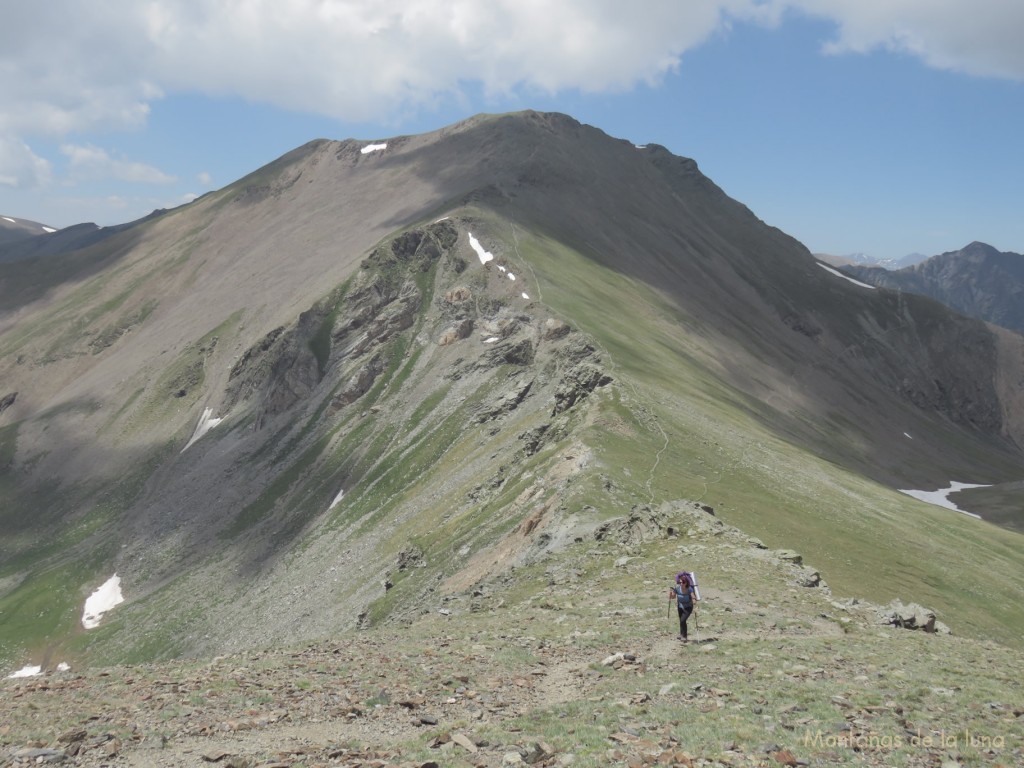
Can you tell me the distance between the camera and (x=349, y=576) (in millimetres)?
78875

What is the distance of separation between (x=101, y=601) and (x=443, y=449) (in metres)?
57.9

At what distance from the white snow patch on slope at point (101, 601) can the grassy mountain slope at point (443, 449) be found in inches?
75.5

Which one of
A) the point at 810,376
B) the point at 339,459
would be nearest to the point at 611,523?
the point at 339,459

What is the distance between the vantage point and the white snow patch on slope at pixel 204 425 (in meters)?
148

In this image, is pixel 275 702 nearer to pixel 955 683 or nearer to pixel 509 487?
pixel 955 683

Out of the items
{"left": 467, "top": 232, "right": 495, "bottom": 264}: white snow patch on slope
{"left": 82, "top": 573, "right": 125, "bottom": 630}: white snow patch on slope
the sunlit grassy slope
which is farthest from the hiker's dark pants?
{"left": 467, "top": 232, "right": 495, "bottom": 264}: white snow patch on slope

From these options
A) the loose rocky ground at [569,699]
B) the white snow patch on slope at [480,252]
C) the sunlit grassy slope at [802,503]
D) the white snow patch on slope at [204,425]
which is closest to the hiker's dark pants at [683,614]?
the loose rocky ground at [569,699]

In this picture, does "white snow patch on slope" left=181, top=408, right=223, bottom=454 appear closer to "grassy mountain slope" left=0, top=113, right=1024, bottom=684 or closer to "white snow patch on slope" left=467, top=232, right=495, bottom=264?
"grassy mountain slope" left=0, top=113, right=1024, bottom=684

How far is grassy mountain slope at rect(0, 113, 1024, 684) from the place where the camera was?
59.2m

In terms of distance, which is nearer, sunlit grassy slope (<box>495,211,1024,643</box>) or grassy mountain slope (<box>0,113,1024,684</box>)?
sunlit grassy slope (<box>495,211,1024,643</box>)

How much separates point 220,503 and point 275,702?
367ft

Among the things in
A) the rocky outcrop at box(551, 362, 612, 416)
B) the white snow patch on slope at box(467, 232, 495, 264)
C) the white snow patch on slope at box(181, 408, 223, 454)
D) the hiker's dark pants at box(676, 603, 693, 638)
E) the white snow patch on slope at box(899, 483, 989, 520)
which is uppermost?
the white snow patch on slope at box(467, 232, 495, 264)

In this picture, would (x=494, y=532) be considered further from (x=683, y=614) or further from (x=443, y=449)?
(x=443, y=449)

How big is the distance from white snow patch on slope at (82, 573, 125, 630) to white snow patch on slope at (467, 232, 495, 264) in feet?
258
